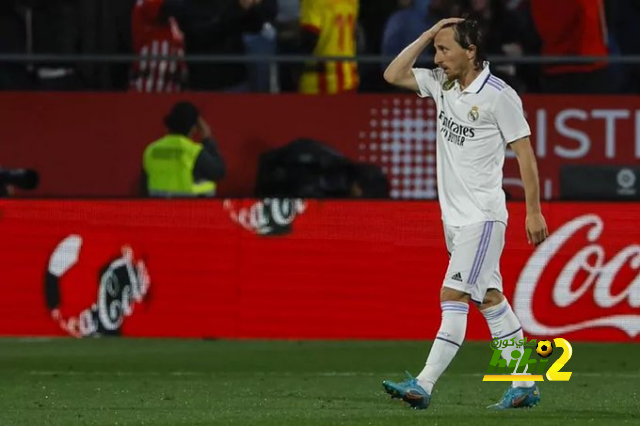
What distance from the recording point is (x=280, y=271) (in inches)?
546

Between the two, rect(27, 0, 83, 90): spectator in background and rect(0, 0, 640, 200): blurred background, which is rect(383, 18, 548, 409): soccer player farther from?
rect(27, 0, 83, 90): spectator in background

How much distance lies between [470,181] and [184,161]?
6.50 m

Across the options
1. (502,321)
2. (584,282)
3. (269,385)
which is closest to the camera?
(502,321)

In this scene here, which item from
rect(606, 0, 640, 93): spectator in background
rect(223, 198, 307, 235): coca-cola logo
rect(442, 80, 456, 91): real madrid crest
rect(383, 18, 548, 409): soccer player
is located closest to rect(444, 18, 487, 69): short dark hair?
rect(383, 18, 548, 409): soccer player

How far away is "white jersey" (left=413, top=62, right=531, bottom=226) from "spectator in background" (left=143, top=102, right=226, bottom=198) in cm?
621

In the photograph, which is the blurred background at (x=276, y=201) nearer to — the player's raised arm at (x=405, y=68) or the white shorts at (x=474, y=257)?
the white shorts at (x=474, y=257)

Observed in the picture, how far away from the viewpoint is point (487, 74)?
8852 mm

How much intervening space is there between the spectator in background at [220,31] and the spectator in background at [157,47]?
11cm

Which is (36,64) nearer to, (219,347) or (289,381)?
(219,347)

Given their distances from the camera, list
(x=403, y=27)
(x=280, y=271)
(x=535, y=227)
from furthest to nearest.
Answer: (x=403, y=27), (x=280, y=271), (x=535, y=227)

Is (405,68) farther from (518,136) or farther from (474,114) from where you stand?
(518,136)

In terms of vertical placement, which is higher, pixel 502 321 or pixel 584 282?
pixel 502 321

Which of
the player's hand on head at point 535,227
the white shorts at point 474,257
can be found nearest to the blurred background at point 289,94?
the white shorts at point 474,257

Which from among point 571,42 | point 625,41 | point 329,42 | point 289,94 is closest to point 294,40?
point 329,42
